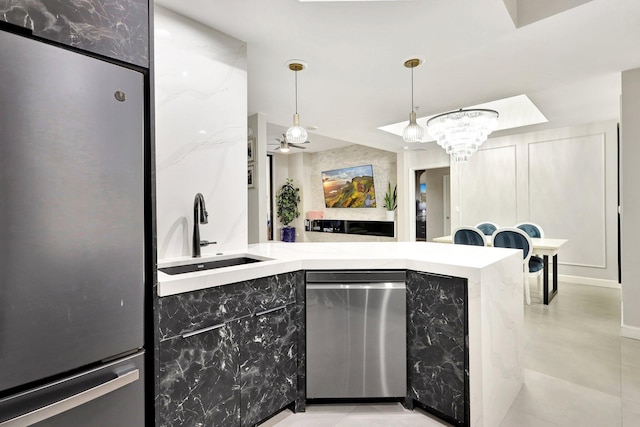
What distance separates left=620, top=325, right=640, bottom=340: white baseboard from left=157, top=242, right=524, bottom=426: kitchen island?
1.67 meters

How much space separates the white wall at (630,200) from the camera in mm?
2865

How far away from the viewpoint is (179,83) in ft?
6.49

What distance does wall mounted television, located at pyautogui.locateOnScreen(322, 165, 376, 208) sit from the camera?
757 cm

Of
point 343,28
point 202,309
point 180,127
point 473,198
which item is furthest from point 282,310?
point 473,198

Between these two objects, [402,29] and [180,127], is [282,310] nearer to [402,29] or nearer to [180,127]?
[180,127]

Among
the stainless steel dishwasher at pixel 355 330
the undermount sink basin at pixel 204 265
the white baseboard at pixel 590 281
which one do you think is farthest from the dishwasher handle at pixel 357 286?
the white baseboard at pixel 590 281

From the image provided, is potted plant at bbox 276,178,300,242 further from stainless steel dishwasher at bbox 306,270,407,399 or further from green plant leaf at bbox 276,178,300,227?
Result: stainless steel dishwasher at bbox 306,270,407,399

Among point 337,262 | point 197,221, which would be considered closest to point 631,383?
point 337,262

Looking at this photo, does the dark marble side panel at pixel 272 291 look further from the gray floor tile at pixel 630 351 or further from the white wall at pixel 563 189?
the white wall at pixel 563 189

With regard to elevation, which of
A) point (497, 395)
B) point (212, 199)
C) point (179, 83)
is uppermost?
point (179, 83)

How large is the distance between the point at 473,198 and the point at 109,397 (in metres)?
6.45

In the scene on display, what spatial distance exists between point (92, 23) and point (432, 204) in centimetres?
810

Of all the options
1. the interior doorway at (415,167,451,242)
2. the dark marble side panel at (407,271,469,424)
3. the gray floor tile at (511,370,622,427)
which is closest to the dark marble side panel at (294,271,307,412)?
the dark marble side panel at (407,271,469,424)

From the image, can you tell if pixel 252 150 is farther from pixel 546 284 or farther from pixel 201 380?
pixel 546 284
